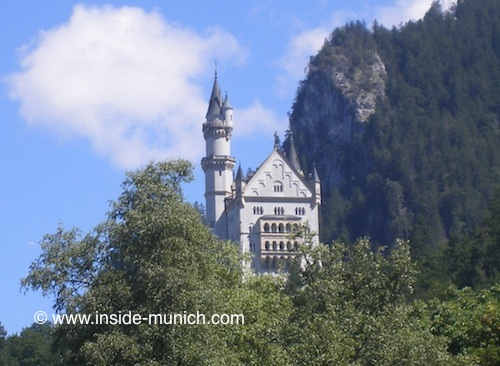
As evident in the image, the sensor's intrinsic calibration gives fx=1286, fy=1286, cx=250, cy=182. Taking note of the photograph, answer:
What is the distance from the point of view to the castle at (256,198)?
13850 centimetres

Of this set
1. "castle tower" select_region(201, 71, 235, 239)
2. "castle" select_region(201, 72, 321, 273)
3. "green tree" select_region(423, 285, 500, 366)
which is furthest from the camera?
"castle tower" select_region(201, 71, 235, 239)

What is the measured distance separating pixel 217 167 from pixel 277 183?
738 centimetres

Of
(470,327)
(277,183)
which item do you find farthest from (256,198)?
(470,327)

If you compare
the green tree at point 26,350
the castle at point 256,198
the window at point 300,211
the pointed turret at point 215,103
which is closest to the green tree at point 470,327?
the green tree at point 26,350

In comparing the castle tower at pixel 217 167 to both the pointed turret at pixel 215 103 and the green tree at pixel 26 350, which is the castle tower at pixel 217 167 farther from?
the green tree at pixel 26 350

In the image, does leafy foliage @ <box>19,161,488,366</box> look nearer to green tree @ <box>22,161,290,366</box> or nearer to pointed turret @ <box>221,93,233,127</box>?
green tree @ <box>22,161,290,366</box>

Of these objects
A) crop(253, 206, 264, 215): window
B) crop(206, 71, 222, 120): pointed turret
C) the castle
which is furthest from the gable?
crop(206, 71, 222, 120): pointed turret

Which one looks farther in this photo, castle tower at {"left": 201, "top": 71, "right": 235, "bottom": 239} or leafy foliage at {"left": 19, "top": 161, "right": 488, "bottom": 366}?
castle tower at {"left": 201, "top": 71, "right": 235, "bottom": 239}

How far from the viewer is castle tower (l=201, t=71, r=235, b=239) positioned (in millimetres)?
145625

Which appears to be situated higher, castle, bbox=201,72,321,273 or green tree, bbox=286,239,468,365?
castle, bbox=201,72,321,273

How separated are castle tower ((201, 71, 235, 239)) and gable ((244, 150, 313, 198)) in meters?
4.03

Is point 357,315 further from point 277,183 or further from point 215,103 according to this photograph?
point 215,103

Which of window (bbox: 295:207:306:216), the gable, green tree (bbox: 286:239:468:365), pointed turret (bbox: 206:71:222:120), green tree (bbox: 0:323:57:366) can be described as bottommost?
green tree (bbox: 286:239:468:365)

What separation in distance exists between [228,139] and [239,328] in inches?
4231
